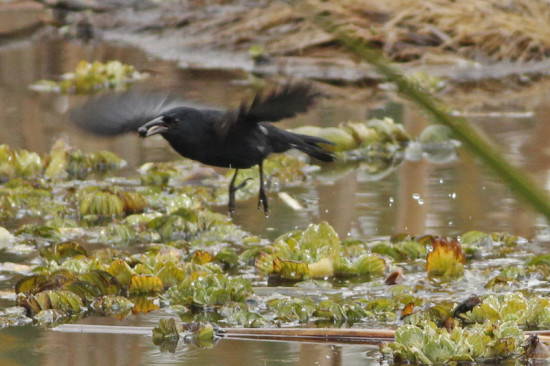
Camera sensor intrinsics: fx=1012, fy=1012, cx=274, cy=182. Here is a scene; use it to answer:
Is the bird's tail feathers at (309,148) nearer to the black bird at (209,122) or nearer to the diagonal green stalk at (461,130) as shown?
the black bird at (209,122)

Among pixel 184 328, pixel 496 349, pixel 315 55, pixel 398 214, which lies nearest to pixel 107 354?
pixel 184 328

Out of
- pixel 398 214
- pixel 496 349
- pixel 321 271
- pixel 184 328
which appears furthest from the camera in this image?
pixel 398 214

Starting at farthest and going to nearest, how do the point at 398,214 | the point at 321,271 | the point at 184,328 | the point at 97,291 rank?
the point at 398,214
the point at 321,271
the point at 97,291
the point at 184,328

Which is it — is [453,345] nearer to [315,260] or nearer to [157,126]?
[315,260]

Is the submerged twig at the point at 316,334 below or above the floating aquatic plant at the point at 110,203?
below

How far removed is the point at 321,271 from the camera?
440 cm

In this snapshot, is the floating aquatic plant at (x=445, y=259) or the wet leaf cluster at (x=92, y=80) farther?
the wet leaf cluster at (x=92, y=80)

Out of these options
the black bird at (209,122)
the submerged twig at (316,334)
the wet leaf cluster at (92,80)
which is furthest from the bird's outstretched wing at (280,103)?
the wet leaf cluster at (92,80)

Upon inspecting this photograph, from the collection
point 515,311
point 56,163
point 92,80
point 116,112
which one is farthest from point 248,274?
point 92,80

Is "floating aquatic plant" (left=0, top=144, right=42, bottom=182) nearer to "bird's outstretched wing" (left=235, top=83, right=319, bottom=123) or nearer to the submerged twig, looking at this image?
"bird's outstretched wing" (left=235, top=83, right=319, bottom=123)

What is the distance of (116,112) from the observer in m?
4.78

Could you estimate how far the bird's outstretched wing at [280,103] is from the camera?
396 centimetres

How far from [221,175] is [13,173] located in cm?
141

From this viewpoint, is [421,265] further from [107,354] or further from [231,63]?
[231,63]
